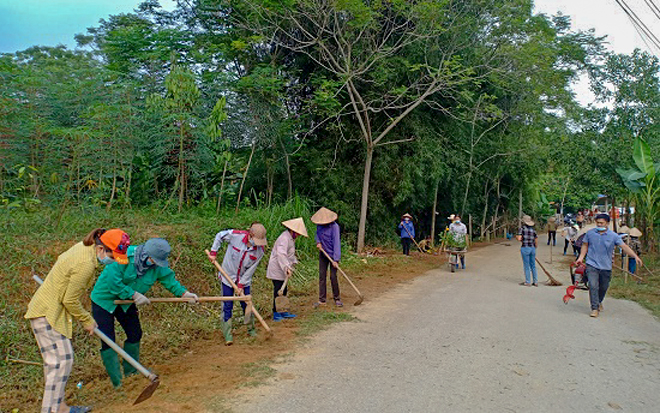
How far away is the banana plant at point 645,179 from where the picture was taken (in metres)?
14.4

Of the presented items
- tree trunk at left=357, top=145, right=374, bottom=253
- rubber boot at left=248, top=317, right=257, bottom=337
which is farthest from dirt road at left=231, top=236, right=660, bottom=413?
tree trunk at left=357, top=145, right=374, bottom=253

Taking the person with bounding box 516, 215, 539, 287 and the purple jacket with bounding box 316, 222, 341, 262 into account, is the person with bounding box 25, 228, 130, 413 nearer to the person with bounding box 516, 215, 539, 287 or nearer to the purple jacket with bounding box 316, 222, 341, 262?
the purple jacket with bounding box 316, 222, 341, 262

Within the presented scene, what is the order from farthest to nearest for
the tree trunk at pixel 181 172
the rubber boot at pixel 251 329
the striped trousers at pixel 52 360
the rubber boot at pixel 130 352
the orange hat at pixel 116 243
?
the tree trunk at pixel 181 172
the rubber boot at pixel 251 329
the rubber boot at pixel 130 352
the orange hat at pixel 116 243
the striped trousers at pixel 52 360

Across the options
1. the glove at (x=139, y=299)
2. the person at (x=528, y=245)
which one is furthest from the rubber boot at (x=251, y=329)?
the person at (x=528, y=245)

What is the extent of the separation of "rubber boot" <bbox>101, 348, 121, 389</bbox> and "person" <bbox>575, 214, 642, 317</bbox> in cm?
770

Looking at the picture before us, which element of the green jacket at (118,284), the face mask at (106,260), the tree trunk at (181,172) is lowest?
the green jacket at (118,284)

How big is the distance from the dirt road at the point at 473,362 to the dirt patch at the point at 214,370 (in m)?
0.26

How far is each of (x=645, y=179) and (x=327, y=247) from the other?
1100cm

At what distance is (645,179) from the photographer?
48.0 ft

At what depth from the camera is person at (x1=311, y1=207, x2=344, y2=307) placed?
8.95 metres

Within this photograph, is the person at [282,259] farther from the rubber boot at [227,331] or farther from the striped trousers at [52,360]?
the striped trousers at [52,360]

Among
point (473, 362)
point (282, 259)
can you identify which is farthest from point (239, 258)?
point (473, 362)

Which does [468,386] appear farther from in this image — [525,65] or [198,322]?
[525,65]

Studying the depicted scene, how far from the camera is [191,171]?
436 inches
